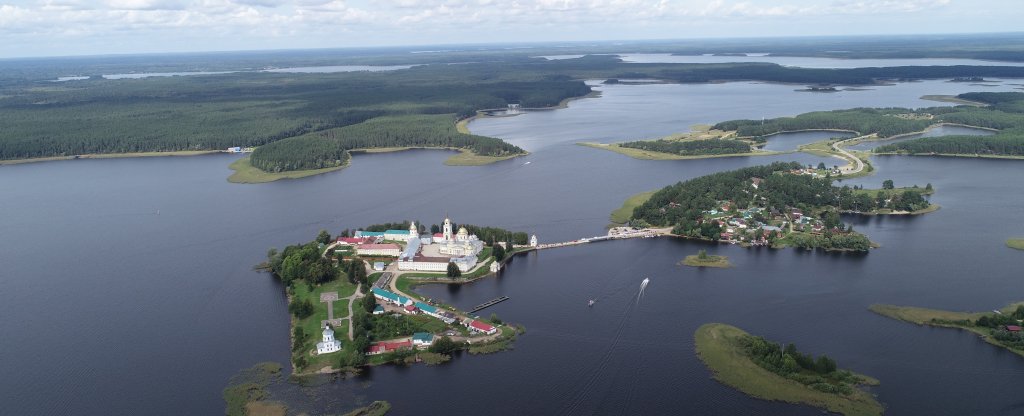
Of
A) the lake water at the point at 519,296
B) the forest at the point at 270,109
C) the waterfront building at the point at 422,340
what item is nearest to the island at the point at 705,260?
the lake water at the point at 519,296

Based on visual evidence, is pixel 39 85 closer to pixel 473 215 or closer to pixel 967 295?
pixel 473 215

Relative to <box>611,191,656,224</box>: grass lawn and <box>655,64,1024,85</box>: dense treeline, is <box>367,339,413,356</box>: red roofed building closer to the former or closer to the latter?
<box>611,191,656,224</box>: grass lawn

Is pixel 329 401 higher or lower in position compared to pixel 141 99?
lower

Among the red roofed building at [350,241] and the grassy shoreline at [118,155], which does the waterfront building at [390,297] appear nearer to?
the red roofed building at [350,241]

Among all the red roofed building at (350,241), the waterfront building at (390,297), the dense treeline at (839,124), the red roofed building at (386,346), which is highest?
the dense treeline at (839,124)

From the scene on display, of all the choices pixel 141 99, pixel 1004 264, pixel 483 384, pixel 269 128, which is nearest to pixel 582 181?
pixel 1004 264

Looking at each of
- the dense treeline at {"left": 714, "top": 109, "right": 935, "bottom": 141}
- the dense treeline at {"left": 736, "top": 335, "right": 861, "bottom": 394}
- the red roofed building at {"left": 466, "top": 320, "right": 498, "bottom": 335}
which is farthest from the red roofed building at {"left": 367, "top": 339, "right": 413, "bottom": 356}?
the dense treeline at {"left": 714, "top": 109, "right": 935, "bottom": 141}
